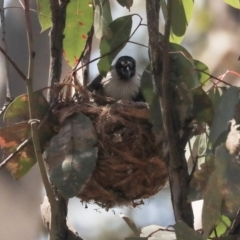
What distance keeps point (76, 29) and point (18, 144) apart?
56 cm

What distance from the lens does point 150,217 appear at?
18.2 ft

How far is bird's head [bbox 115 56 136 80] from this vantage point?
319 centimetres

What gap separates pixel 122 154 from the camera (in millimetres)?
2242

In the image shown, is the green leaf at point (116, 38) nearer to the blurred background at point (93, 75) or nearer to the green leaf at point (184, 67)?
the green leaf at point (184, 67)

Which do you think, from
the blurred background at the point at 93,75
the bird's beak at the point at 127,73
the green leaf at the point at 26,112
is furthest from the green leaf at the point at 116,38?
the blurred background at the point at 93,75

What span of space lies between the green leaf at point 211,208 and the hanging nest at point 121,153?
939 millimetres

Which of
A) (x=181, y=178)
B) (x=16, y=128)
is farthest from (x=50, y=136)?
(x=181, y=178)

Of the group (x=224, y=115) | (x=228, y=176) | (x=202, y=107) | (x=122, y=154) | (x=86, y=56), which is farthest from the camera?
(x=86, y=56)

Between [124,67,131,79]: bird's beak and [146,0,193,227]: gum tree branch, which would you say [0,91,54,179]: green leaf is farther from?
[124,67,131,79]: bird's beak

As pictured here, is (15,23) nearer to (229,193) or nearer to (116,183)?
(116,183)

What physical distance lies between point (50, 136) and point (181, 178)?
677 millimetres

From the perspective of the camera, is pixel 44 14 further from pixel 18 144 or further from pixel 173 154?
pixel 173 154

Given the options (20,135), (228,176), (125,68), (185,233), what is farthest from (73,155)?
(125,68)

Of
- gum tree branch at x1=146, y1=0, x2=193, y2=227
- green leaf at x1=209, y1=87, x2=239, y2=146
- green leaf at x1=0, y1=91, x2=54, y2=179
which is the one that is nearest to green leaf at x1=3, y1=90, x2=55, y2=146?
green leaf at x1=0, y1=91, x2=54, y2=179
